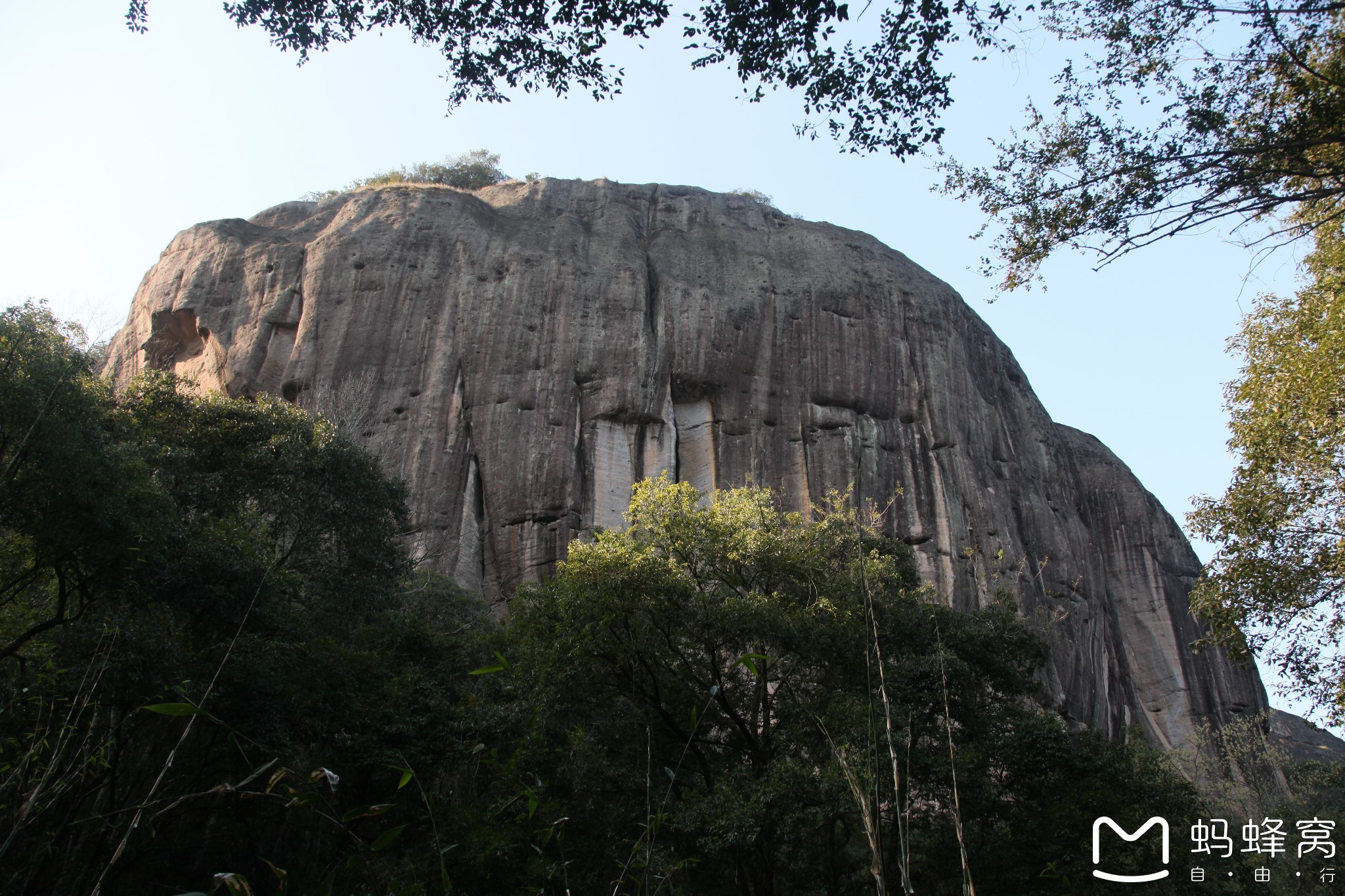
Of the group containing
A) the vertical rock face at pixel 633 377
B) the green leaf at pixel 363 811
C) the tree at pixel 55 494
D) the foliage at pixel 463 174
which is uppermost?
the foliage at pixel 463 174

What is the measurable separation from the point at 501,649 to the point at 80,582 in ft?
20.2

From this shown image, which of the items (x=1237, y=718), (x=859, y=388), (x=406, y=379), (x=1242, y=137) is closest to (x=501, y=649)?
(x=1242, y=137)

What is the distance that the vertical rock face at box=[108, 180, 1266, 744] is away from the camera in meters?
26.8

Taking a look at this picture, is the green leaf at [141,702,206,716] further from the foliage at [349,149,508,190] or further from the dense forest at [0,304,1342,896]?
the foliage at [349,149,508,190]

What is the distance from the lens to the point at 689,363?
29.1 metres

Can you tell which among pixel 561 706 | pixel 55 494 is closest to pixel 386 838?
pixel 561 706

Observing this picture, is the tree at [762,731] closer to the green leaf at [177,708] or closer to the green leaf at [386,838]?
the green leaf at [386,838]

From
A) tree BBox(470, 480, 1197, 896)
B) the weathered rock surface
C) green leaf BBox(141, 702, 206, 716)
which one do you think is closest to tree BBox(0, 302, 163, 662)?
tree BBox(470, 480, 1197, 896)

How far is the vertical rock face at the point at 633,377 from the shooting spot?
2684 centimetres

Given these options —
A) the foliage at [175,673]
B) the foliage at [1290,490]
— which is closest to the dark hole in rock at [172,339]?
the foliage at [175,673]

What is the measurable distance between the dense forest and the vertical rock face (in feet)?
37.6

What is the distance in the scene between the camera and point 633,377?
2836 centimetres

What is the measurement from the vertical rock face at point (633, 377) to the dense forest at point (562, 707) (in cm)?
1147

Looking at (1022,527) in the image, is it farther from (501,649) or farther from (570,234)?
(501,649)
